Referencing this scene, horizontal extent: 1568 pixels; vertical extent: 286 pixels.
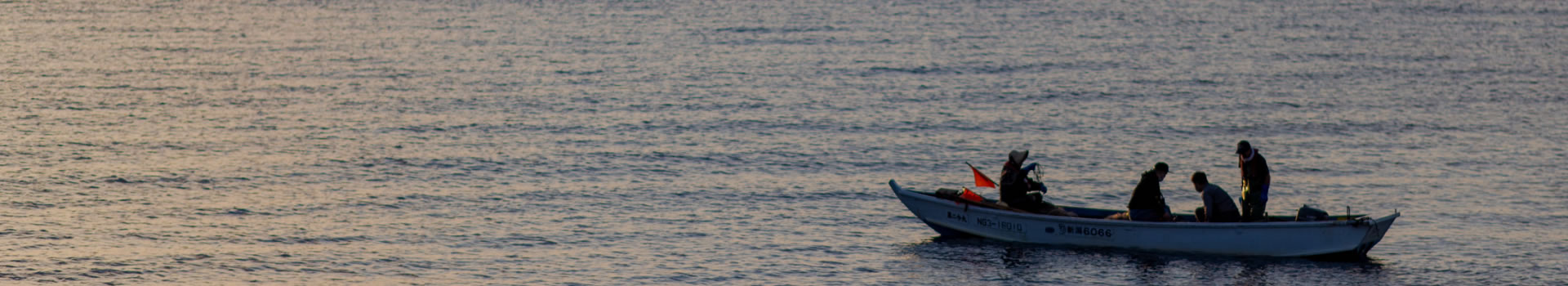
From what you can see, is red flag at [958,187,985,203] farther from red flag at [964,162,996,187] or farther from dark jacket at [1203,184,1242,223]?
dark jacket at [1203,184,1242,223]

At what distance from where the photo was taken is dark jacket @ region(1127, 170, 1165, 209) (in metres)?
29.8

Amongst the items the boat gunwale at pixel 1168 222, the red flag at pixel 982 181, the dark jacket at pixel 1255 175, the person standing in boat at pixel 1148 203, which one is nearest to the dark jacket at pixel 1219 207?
the boat gunwale at pixel 1168 222

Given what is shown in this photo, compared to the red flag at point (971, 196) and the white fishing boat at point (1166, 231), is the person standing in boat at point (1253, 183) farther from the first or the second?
the red flag at point (971, 196)

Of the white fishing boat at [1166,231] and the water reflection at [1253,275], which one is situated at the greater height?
the white fishing boat at [1166,231]

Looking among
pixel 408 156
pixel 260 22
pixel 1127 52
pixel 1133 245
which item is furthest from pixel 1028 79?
pixel 260 22

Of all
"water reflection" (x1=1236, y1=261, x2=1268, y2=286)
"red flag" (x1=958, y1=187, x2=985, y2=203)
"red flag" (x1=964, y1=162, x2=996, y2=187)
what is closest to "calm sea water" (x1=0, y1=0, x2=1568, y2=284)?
"water reflection" (x1=1236, y1=261, x2=1268, y2=286)

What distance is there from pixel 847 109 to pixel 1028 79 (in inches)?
342

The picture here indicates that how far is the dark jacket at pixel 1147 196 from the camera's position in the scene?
29.8 meters

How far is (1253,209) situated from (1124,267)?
2.57 m

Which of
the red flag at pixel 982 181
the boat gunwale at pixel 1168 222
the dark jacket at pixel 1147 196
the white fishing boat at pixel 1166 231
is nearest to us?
the boat gunwale at pixel 1168 222

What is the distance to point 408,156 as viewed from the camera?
4353 cm

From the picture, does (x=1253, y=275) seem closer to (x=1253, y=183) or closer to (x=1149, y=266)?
(x=1253, y=183)

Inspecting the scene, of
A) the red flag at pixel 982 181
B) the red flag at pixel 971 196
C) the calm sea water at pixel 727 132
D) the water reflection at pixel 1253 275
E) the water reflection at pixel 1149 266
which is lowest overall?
the water reflection at pixel 1253 275

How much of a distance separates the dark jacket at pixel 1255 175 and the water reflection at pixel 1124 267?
55.8 inches
